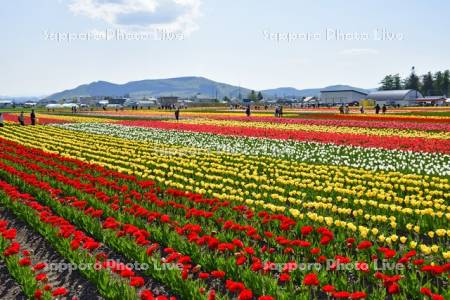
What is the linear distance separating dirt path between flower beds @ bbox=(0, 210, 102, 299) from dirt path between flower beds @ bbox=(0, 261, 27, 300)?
0.12m

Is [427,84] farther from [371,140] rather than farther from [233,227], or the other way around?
[233,227]

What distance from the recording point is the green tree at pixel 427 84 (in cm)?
15988

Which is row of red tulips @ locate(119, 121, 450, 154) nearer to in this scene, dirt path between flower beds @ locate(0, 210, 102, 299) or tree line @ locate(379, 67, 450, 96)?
dirt path between flower beds @ locate(0, 210, 102, 299)

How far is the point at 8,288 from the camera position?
703 centimetres

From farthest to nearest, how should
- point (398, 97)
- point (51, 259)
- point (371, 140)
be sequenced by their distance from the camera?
point (398, 97), point (371, 140), point (51, 259)

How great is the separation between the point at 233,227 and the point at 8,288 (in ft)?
11.5

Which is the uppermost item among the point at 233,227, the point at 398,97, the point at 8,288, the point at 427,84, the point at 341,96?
the point at 427,84

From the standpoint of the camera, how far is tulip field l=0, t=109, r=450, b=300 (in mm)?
6328

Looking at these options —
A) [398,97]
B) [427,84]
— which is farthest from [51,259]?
[427,84]

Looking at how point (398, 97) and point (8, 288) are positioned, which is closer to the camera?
point (8, 288)

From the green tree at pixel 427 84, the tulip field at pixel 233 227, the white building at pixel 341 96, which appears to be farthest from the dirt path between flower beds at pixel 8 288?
the green tree at pixel 427 84

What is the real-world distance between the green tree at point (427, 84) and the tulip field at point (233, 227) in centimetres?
15212

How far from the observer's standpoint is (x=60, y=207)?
10.4 m

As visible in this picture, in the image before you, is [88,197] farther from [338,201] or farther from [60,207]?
[338,201]
